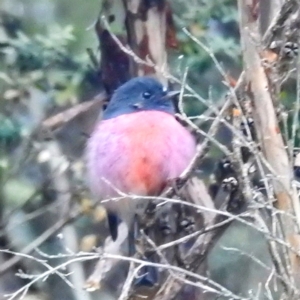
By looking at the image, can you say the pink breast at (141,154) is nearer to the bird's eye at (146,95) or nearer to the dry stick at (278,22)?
the bird's eye at (146,95)

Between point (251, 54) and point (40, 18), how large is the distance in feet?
5.73

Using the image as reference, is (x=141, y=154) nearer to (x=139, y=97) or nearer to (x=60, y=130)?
(x=139, y=97)

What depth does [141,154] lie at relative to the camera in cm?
203

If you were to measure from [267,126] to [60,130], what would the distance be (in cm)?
148

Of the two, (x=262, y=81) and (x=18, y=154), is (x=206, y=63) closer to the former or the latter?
(x=18, y=154)

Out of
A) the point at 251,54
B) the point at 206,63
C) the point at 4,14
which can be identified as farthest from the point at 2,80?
the point at 251,54

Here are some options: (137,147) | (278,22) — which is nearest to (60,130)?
(137,147)

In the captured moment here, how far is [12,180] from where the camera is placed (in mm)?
2783

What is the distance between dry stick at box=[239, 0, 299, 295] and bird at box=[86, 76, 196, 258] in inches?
20.8

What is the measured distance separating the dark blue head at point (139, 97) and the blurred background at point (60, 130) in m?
0.20

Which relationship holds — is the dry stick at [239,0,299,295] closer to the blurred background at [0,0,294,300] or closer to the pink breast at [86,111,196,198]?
the pink breast at [86,111,196,198]

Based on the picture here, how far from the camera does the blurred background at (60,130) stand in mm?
2564

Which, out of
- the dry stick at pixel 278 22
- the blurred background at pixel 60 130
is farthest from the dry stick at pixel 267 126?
the blurred background at pixel 60 130

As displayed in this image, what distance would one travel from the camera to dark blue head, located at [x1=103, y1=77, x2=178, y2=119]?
2188 mm
